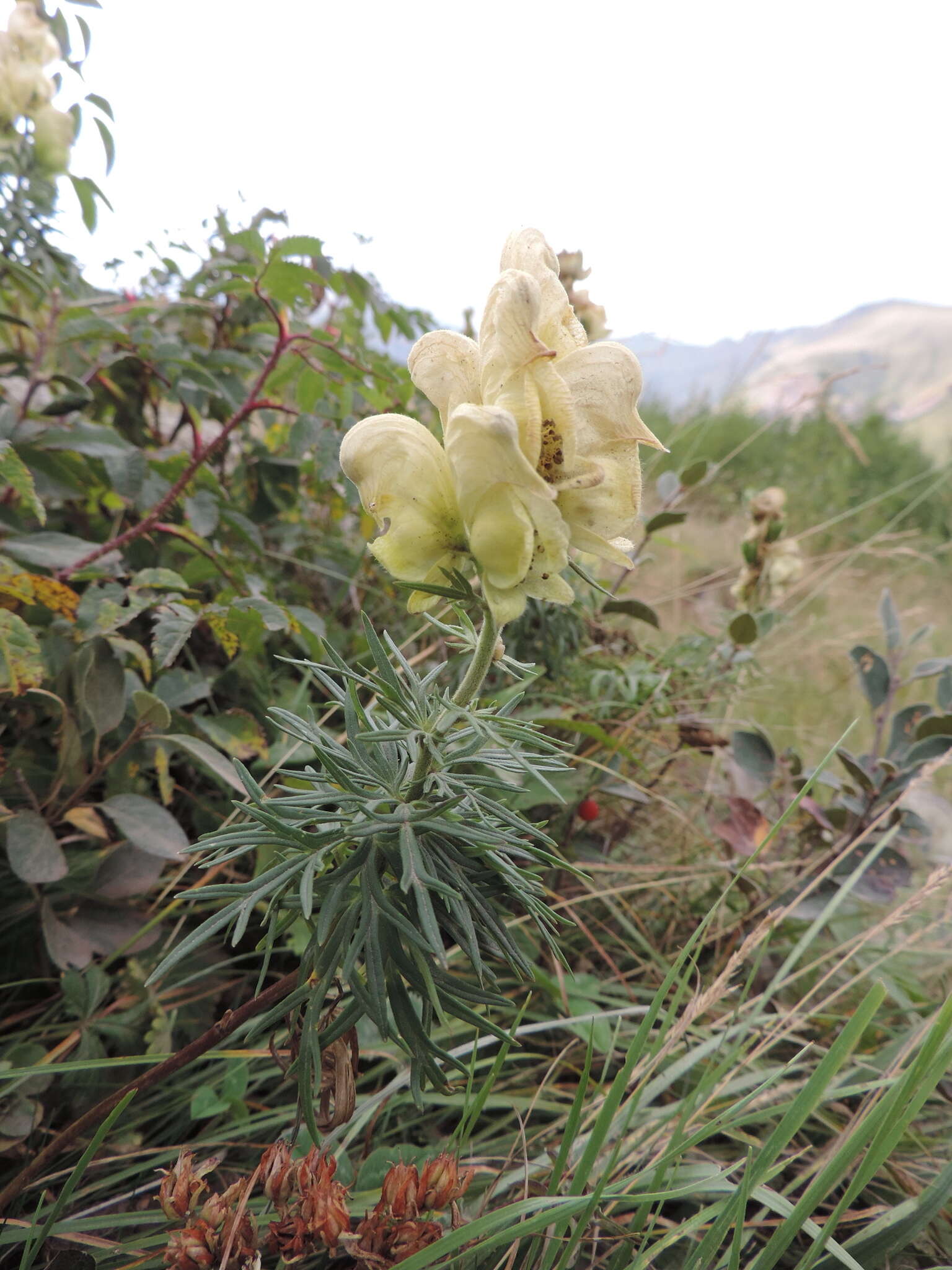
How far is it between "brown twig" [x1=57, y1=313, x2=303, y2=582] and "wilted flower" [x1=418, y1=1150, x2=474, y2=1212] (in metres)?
0.96

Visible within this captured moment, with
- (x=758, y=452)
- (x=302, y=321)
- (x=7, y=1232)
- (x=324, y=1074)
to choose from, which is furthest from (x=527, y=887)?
(x=758, y=452)

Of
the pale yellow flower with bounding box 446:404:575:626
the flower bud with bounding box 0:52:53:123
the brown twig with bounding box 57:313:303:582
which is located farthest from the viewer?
the flower bud with bounding box 0:52:53:123

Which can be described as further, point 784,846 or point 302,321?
point 784,846

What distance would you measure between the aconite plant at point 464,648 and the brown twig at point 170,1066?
37 mm

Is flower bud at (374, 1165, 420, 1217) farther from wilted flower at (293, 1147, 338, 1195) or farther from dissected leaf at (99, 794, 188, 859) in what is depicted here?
dissected leaf at (99, 794, 188, 859)

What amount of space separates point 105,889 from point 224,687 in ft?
1.57

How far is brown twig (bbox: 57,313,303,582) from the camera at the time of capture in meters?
1.24

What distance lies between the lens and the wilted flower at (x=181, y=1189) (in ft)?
2.20

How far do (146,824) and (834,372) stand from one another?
302 cm

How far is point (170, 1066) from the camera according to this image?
73cm

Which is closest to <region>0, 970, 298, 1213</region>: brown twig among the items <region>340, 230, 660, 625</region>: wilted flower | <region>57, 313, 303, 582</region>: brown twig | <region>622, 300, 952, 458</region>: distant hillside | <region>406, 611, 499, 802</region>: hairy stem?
<region>406, 611, 499, 802</region>: hairy stem

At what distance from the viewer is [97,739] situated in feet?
3.51

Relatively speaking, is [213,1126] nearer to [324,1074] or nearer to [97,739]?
[324,1074]

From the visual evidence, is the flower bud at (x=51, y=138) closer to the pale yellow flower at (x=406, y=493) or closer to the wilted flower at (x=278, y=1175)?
the pale yellow flower at (x=406, y=493)
